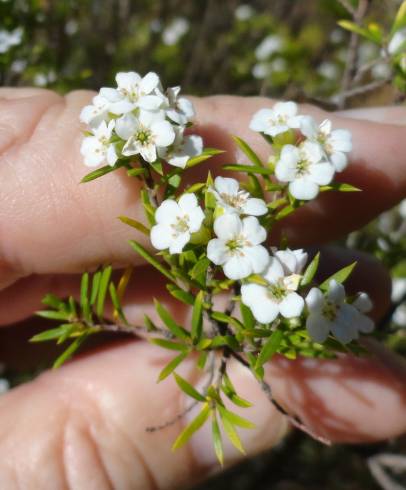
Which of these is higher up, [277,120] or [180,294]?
[277,120]

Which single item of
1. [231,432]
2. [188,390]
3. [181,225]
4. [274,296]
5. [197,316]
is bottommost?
[231,432]

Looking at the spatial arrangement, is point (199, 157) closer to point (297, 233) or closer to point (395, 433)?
point (297, 233)

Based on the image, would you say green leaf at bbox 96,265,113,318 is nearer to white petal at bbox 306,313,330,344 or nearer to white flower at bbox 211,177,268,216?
white flower at bbox 211,177,268,216

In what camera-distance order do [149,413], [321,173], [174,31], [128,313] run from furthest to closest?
[174,31], [128,313], [149,413], [321,173]

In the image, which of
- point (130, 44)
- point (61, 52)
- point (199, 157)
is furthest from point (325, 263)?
point (130, 44)

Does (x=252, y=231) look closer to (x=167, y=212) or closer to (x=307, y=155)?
(x=167, y=212)

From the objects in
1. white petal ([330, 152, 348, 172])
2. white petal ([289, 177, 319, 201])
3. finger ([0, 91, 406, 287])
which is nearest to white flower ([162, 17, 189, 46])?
finger ([0, 91, 406, 287])

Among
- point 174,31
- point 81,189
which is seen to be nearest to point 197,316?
point 81,189
